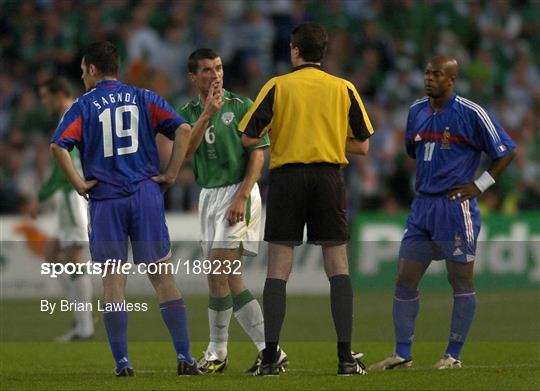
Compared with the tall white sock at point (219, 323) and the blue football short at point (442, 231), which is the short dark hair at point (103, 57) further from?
the blue football short at point (442, 231)

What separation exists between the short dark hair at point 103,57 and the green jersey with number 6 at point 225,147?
98 centimetres

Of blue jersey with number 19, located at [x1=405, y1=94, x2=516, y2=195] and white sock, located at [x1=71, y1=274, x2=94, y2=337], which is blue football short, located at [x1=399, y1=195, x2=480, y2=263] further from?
white sock, located at [x1=71, y1=274, x2=94, y2=337]

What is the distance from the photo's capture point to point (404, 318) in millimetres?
9961

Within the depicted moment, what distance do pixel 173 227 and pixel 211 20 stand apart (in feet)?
13.8

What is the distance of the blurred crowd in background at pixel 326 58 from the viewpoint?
1980cm

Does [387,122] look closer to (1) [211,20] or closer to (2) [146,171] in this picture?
(1) [211,20]

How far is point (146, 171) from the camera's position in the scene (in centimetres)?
923

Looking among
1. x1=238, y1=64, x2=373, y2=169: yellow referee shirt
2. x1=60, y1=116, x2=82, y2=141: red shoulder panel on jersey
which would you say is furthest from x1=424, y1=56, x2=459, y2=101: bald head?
x1=60, y1=116, x2=82, y2=141: red shoulder panel on jersey

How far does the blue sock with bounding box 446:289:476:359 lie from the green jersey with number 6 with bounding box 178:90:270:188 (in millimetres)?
1851

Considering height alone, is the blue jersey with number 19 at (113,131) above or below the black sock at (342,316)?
above

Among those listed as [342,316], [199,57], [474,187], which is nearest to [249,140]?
[199,57]

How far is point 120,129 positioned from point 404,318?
2.58 meters

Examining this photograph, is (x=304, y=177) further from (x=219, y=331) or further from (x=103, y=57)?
(x=219, y=331)

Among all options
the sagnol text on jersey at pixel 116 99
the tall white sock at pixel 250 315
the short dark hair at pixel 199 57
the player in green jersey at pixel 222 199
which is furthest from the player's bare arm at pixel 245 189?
the sagnol text on jersey at pixel 116 99
